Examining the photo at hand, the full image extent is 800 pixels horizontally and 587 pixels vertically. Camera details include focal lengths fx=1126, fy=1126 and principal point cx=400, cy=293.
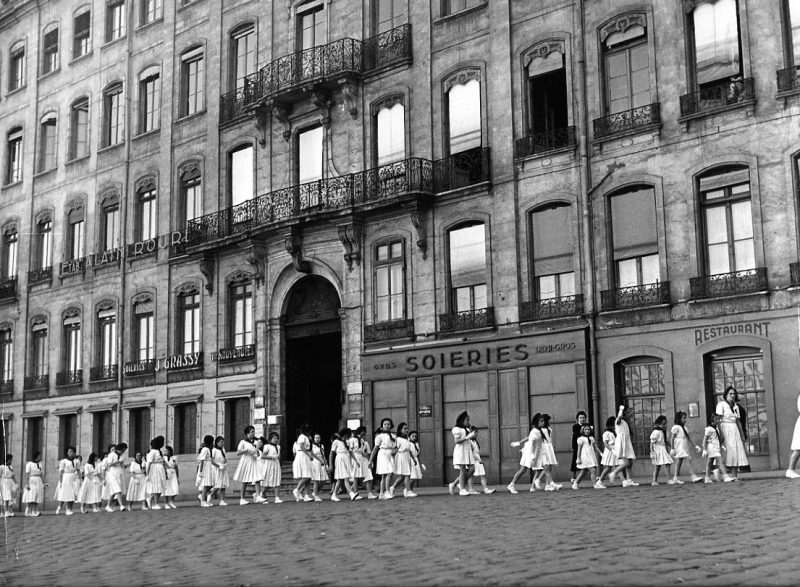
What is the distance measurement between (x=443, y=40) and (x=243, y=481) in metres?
13.4

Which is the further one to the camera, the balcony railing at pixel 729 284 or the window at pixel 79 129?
the window at pixel 79 129

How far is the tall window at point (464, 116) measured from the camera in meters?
30.5

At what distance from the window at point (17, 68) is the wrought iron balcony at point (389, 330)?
24.7 metres

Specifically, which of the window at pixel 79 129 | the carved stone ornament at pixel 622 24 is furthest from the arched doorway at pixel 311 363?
the window at pixel 79 129

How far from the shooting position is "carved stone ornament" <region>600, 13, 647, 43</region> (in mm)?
27234

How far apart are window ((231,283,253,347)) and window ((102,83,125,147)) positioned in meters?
9.91

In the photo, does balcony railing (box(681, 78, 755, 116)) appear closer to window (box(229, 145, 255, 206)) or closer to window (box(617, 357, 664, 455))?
window (box(617, 357, 664, 455))

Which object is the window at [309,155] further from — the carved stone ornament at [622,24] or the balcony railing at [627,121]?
the carved stone ornament at [622,24]

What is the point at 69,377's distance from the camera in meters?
43.1

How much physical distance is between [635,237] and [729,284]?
2.87 m

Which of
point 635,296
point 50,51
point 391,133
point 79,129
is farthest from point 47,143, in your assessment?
point 635,296

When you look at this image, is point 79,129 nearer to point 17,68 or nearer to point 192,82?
point 17,68

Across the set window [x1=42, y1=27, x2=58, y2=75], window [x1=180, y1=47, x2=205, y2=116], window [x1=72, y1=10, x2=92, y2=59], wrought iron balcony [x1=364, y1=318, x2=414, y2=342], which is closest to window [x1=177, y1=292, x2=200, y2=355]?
window [x1=180, y1=47, x2=205, y2=116]

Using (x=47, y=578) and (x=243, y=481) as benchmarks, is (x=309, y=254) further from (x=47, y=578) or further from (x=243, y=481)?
(x=47, y=578)
